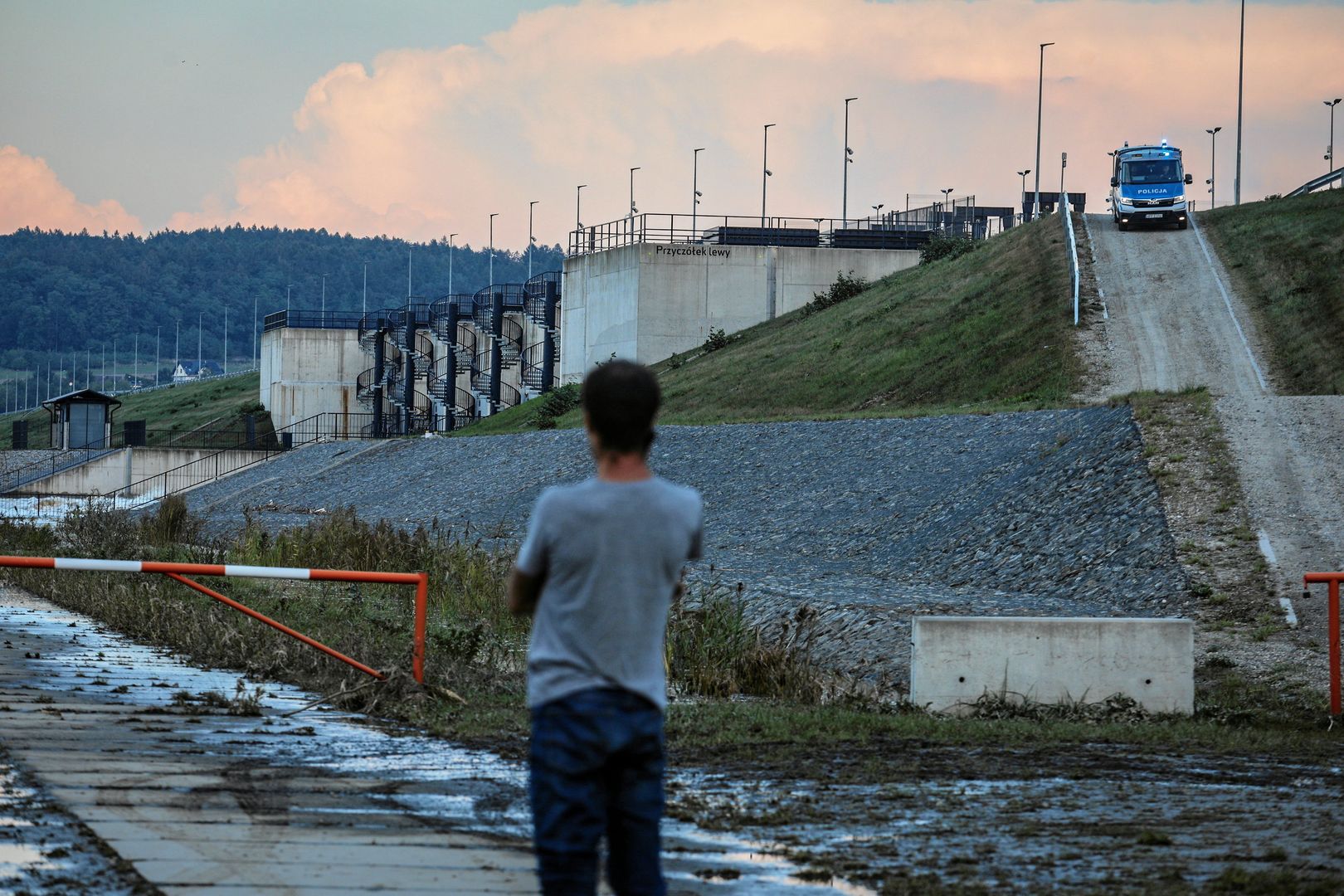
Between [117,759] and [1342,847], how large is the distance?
601 cm

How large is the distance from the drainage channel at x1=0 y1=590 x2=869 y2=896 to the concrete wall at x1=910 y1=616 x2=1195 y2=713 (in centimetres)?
366

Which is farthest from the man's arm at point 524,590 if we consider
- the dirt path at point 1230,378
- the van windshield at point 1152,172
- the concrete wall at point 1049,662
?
the van windshield at point 1152,172

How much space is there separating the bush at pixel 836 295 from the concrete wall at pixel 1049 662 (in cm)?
4735

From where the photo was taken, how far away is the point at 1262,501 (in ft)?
69.6

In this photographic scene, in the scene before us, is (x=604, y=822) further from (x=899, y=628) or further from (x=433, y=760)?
(x=899, y=628)

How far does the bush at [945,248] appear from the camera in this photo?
187 ft

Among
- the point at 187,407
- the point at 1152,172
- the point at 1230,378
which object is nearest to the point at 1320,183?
the point at 1152,172

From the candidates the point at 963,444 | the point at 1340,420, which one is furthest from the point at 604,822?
the point at 963,444

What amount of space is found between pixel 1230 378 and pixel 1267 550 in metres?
14.7

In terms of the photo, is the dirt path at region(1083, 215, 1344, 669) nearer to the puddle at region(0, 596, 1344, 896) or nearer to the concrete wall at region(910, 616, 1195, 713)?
the concrete wall at region(910, 616, 1195, 713)

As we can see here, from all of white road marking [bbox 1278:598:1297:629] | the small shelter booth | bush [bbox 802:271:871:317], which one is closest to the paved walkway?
white road marking [bbox 1278:598:1297:629]

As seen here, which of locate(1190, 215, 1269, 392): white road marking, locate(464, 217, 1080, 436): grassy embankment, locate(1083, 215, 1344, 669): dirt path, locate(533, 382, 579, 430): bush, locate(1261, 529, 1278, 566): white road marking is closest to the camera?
locate(1261, 529, 1278, 566): white road marking

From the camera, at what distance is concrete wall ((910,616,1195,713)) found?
11688 mm

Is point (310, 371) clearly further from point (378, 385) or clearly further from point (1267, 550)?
point (1267, 550)
